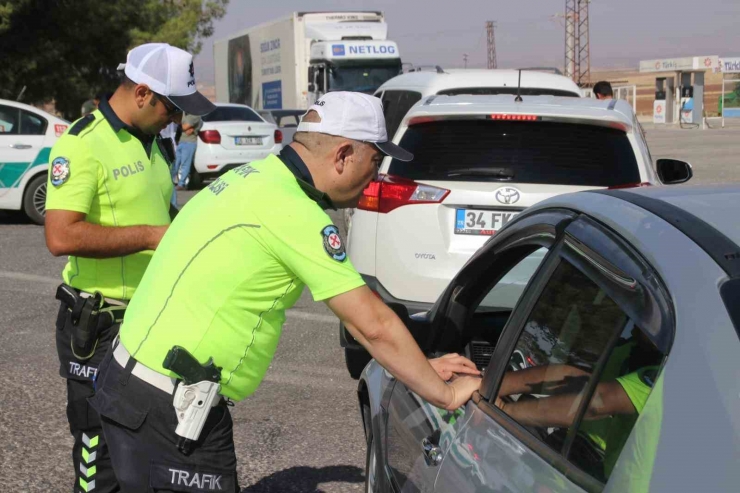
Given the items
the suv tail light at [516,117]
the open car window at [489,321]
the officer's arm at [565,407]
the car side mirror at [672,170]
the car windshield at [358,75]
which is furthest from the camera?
the car windshield at [358,75]

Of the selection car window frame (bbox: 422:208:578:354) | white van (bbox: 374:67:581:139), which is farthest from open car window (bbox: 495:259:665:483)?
white van (bbox: 374:67:581:139)

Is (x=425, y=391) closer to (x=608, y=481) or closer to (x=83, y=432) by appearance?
(x=608, y=481)

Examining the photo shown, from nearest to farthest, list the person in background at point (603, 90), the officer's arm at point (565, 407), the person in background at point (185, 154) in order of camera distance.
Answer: the officer's arm at point (565, 407) < the person in background at point (603, 90) < the person in background at point (185, 154)

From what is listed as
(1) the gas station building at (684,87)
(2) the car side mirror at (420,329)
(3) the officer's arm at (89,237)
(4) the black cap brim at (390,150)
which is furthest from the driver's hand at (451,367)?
(1) the gas station building at (684,87)

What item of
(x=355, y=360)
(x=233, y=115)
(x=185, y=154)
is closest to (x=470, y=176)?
(x=355, y=360)

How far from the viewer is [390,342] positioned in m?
2.59

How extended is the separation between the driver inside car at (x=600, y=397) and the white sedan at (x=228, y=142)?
55.6 ft

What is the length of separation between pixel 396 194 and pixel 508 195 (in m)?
0.63

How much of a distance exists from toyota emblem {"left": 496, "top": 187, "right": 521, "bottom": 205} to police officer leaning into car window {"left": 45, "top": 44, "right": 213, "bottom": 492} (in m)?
2.39

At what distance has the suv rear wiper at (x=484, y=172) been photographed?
5.77m

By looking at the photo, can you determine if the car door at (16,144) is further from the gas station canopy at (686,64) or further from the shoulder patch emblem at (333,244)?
the gas station canopy at (686,64)

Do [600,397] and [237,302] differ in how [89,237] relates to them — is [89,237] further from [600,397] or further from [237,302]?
[600,397]

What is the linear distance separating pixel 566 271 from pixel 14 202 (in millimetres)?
12430

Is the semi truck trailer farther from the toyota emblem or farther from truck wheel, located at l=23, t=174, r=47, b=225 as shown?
the toyota emblem
